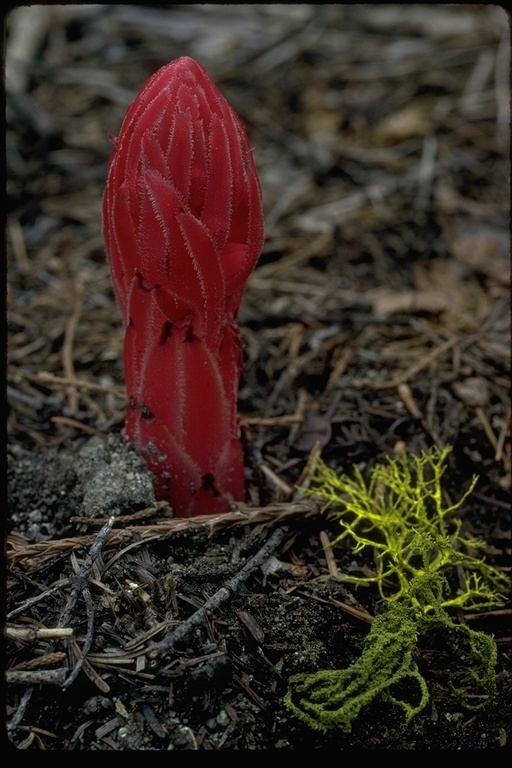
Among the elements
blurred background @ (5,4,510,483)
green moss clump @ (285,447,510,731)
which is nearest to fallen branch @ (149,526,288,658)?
green moss clump @ (285,447,510,731)

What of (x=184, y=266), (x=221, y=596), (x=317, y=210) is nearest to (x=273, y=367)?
(x=184, y=266)

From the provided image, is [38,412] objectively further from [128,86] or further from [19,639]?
[128,86]

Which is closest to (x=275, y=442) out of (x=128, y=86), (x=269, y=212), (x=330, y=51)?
(x=269, y=212)

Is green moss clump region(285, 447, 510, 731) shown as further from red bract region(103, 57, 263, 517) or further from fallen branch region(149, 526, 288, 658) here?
red bract region(103, 57, 263, 517)

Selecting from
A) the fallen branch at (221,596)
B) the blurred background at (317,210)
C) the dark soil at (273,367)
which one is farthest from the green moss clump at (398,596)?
the blurred background at (317,210)

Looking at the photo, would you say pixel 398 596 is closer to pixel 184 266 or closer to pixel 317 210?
pixel 184 266

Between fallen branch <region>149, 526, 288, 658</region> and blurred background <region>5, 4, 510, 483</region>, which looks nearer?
fallen branch <region>149, 526, 288, 658</region>
